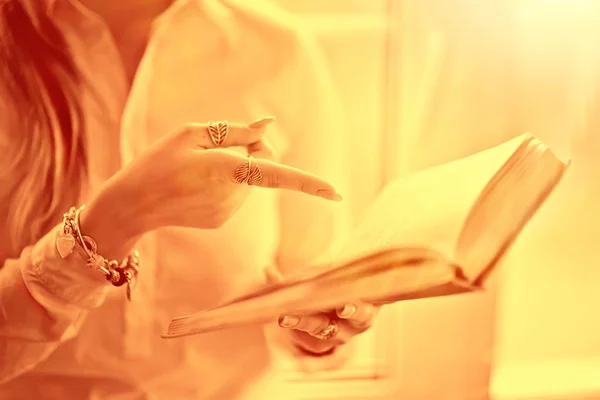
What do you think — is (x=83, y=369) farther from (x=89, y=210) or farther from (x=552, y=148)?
(x=552, y=148)

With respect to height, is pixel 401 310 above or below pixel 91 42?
below

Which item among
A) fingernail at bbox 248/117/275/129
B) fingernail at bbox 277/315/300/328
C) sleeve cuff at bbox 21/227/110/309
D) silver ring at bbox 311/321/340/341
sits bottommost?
silver ring at bbox 311/321/340/341

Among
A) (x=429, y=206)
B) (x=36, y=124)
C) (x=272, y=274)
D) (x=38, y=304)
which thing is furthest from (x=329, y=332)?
(x=36, y=124)

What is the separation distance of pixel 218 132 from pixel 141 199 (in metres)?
0.17

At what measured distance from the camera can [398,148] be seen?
3.13 ft

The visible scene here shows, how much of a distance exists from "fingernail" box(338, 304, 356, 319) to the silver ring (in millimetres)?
26

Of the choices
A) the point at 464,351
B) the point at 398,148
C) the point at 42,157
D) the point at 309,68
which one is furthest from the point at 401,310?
the point at 42,157

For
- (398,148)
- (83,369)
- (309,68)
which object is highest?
(309,68)

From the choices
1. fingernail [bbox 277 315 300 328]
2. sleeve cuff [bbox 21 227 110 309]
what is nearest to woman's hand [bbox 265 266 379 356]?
fingernail [bbox 277 315 300 328]

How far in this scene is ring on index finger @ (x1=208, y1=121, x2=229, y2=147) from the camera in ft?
3.05

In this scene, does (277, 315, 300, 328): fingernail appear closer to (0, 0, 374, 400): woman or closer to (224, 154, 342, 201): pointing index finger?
(0, 0, 374, 400): woman

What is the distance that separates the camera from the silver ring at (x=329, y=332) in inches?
37.7

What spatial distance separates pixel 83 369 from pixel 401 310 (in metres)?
0.55

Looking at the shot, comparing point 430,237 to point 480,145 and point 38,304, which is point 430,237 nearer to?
point 480,145
